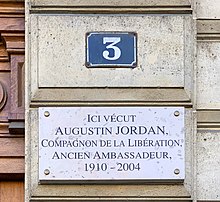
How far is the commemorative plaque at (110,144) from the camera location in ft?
16.2

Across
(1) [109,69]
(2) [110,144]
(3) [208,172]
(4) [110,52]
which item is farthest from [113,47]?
(3) [208,172]

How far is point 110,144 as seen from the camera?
16.3ft

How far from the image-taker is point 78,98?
→ 16.5 feet

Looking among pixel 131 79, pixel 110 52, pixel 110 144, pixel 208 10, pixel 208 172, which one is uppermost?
pixel 208 10

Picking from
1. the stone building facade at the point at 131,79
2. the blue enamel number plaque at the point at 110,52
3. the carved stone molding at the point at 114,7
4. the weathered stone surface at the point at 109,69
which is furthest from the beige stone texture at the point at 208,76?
the blue enamel number plaque at the point at 110,52

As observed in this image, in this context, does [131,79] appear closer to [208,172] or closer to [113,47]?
[113,47]

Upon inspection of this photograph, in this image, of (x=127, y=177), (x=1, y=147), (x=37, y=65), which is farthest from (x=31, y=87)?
(x=127, y=177)

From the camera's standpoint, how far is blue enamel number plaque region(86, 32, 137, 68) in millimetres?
5059

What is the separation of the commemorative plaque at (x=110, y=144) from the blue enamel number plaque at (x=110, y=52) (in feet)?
0.95

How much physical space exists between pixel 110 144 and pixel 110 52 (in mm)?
575

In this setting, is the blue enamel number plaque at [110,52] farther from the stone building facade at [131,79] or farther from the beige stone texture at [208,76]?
the beige stone texture at [208,76]

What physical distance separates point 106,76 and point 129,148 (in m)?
0.47

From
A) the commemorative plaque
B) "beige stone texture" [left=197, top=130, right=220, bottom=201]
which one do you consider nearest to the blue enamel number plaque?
the commemorative plaque

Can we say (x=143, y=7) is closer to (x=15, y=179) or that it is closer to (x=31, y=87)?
(x=31, y=87)
